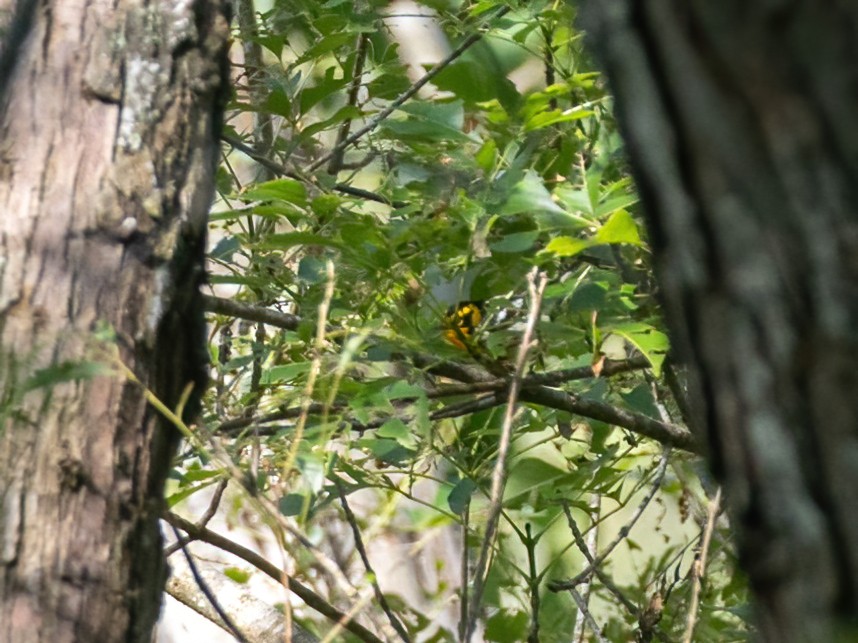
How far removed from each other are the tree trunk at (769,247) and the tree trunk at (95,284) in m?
0.57

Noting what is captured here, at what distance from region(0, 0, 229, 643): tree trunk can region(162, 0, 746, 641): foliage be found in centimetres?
13

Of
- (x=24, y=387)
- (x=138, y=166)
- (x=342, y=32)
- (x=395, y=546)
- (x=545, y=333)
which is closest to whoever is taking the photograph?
(x=24, y=387)

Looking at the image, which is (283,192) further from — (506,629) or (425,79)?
(506,629)

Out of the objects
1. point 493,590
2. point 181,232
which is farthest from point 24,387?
point 493,590

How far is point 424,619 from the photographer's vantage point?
2.21 m

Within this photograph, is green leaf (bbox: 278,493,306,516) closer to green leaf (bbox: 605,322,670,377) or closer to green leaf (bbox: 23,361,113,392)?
green leaf (bbox: 605,322,670,377)

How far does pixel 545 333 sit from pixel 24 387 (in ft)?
2.91

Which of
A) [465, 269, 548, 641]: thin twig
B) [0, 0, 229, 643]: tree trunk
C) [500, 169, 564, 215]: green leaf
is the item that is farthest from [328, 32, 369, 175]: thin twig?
[0, 0, 229, 643]: tree trunk

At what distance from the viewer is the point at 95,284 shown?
40.6 inches

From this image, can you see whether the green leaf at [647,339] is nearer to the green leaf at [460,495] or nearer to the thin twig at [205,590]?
the green leaf at [460,495]

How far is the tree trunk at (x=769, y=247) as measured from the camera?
443mm

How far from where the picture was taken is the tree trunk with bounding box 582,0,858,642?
0.44 metres

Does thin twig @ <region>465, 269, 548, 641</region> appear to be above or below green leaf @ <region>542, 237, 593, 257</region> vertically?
below

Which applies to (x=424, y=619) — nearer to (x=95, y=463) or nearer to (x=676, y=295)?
(x=95, y=463)
